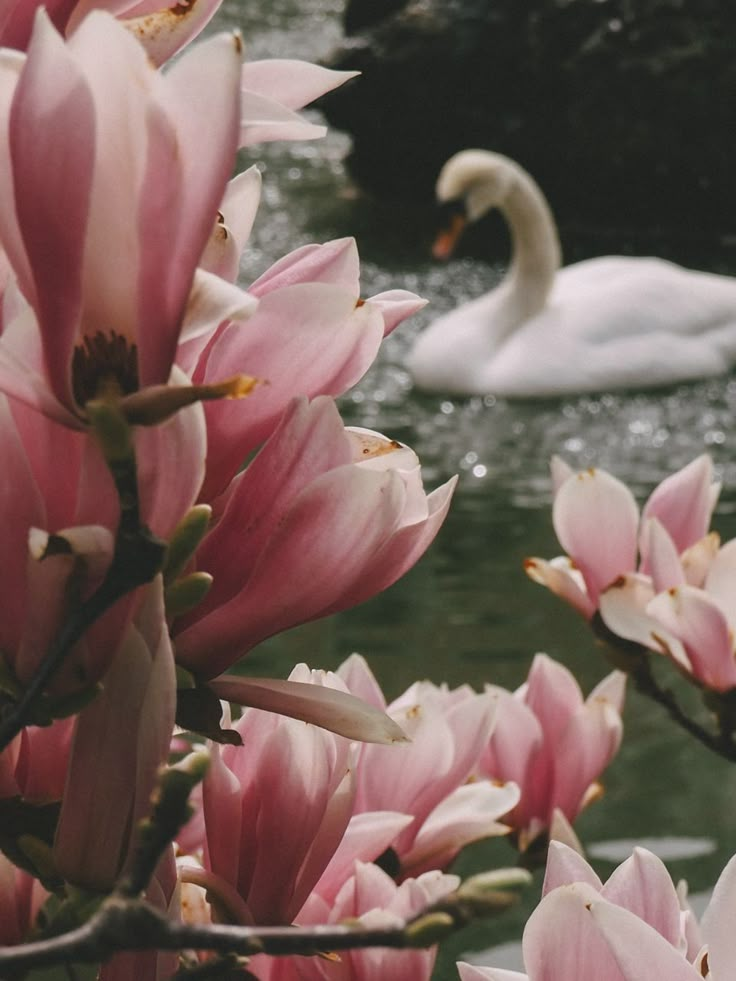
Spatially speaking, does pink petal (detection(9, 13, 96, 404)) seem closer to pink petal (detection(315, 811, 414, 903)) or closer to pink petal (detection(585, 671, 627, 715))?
pink petal (detection(315, 811, 414, 903))

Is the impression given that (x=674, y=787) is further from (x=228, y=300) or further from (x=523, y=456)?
(x=523, y=456)

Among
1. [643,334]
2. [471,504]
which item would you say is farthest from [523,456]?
[643,334]

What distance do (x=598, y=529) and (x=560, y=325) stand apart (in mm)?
2549

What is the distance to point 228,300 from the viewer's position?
235mm

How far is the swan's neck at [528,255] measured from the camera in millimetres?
3090

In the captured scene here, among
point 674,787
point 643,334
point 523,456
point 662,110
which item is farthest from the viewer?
point 662,110

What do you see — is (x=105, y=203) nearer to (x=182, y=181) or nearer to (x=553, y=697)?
(x=182, y=181)

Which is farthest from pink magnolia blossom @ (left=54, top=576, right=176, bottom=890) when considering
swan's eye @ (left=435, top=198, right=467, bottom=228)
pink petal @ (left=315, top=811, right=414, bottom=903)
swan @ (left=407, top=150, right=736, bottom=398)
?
swan's eye @ (left=435, top=198, right=467, bottom=228)

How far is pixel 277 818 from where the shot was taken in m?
0.32

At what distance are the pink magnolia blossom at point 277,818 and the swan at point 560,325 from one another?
2443mm

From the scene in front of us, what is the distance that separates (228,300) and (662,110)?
398cm

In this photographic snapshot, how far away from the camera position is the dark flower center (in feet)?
0.80

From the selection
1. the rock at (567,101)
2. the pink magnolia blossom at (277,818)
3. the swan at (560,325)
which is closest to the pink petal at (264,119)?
the pink magnolia blossom at (277,818)

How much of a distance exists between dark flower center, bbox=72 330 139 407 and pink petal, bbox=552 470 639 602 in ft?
1.09
